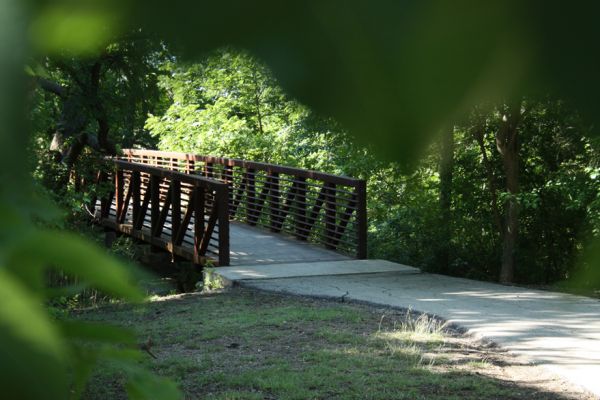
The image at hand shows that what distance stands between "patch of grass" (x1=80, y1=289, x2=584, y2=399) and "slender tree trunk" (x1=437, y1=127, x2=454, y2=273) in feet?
3.44

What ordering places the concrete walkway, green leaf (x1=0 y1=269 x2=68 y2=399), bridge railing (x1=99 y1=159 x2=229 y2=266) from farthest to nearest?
bridge railing (x1=99 y1=159 x2=229 y2=266) < the concrete walkway < green leaf (x1=0 y1=269 x2=68 y2=399)

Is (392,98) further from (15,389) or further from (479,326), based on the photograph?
(479,326)

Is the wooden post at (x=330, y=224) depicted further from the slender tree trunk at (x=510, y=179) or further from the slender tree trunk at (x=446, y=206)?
the slender tree trunk at (x=510, y=179)

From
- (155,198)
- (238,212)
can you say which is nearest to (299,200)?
(238,212)

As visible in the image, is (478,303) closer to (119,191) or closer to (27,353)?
(119,191)

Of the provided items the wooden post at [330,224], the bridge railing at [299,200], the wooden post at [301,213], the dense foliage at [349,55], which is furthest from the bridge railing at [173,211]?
the dense foliage at [349,55]

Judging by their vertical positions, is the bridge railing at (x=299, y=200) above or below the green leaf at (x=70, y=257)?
above

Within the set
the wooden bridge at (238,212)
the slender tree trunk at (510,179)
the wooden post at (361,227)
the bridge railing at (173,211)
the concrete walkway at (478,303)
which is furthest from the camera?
the wooden post at (361,227)

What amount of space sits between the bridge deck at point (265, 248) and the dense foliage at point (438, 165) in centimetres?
97

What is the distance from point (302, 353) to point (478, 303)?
85.1 inches

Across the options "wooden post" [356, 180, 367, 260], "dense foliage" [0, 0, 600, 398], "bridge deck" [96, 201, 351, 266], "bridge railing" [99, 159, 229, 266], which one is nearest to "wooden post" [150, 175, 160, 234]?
"bridge railing" [99, 159, 229, 266]

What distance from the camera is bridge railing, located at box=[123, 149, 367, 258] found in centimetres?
950

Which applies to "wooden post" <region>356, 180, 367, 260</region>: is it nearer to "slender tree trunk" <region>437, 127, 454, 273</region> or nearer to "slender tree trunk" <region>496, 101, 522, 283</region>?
"slender tree trunk" <region>437, 127, 454, 273</region>

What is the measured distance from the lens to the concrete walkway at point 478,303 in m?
5.48
